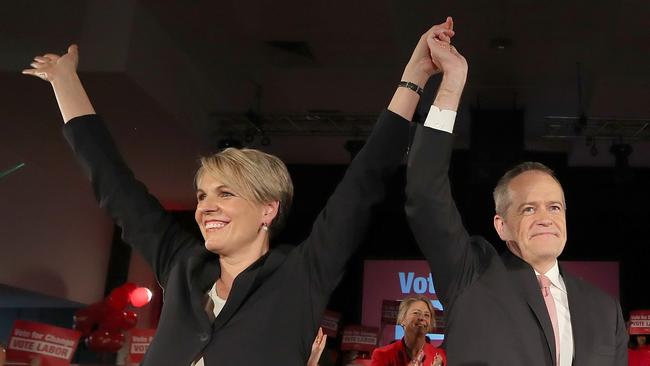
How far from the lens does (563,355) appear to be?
162 centimetres

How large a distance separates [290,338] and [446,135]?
0.51 m

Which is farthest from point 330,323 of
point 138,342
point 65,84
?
point 65,84

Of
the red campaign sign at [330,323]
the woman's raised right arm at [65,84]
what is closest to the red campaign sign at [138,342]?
the red campaign sign at [330,323]

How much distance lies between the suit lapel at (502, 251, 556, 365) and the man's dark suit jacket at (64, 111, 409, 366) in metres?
0.36

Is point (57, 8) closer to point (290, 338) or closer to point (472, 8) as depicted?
point (472, 8)

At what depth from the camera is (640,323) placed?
6898mm

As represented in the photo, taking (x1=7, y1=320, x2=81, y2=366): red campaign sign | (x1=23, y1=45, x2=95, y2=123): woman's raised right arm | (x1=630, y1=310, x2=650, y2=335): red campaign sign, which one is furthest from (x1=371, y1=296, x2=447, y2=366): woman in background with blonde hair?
(x1=630, y1=310, x2=650, y2=335): red campaign sign

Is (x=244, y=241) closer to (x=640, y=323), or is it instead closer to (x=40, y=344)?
(x=40, y=344)

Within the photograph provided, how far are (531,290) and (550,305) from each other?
0.21 feet

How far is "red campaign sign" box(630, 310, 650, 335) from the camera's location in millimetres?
6862

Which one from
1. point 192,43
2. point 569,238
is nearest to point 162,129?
point 192,43

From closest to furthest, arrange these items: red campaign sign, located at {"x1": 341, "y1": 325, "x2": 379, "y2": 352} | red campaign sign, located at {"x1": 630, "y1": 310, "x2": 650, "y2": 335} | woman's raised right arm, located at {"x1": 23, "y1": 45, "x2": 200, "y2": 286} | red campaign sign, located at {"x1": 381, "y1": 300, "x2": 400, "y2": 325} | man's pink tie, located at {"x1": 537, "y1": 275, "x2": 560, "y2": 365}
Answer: man's pink tie, located at {"x1": 537, "y1": 275, "x2": 560, "y2": 365}, woman's raised right arm, located at {"x1": 23, "y1": 45, "x2": 200, "y2": 286}, red campaign sign, located at {"x1": 630, "y1": 310, "x2": 650, "y2": 335}, red campaign sign, located at {"x1": 381, "y1": 300, "x2": 400, "y2": 325}, red campaign sign, located at {"x1": 341, "y1": 325, "x2": 379, "y2": 352}

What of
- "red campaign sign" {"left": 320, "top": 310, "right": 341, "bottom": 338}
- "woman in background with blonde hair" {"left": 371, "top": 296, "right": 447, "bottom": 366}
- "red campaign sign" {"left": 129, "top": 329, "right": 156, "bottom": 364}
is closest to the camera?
"woman in background with blonde hair" {"left": 371, "top": 296, "right": 447, "bottom": 366}

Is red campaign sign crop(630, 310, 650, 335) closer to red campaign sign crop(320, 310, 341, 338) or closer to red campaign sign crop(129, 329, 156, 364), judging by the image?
red campaign sign crop(320, 310, 341, 338)
